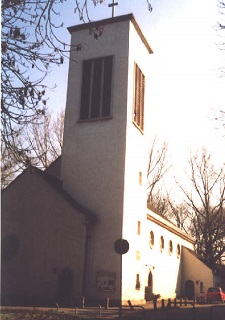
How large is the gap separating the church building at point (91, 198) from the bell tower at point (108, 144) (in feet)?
0.21

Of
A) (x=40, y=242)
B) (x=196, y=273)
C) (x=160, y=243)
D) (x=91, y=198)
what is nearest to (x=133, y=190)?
(x=91, y=198)

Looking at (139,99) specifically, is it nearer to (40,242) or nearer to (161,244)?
(40,242)

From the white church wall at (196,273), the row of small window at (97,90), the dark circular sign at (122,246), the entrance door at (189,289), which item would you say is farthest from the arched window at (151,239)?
the dark circular sign at (122,246)

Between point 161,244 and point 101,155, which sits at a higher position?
point 101,155

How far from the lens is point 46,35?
25.6ft

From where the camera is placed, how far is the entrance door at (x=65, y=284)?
885 inches

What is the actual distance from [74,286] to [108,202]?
18.2 ft

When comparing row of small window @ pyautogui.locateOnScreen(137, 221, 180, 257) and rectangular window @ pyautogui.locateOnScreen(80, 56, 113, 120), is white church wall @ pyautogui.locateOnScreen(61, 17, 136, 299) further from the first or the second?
row of small window @ pyautogui.locateOnScreen(137, 221, 180, 257)

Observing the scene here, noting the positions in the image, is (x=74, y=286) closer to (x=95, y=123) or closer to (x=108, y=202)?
(x=108, y=202)

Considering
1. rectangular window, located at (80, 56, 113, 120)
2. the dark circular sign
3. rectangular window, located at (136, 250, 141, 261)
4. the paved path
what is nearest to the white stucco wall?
the paved path

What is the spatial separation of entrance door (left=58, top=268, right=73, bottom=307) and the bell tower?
3.81 feet

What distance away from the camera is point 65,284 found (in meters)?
22.7

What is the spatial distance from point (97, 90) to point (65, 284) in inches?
522

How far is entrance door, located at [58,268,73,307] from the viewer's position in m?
22.5
